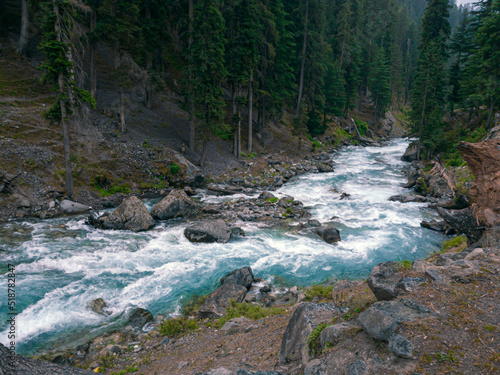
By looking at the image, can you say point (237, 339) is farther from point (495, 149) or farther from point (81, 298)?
point (495, 149)

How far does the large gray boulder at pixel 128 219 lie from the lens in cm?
1686

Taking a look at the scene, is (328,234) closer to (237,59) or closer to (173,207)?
(173,207)

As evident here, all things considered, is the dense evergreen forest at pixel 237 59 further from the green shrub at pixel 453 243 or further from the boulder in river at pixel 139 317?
the green shrub at pixel 453 243

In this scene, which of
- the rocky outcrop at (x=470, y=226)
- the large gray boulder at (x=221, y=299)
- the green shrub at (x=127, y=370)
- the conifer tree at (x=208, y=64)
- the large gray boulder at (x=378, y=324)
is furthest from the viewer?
the conifer tree at (x=208, y=64)

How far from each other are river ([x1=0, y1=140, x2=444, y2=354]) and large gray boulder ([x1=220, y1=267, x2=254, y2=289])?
727 millimetres

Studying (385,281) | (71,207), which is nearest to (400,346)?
(385,281)

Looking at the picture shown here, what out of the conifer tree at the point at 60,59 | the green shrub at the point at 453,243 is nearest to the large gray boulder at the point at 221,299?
the green shrub at the point at 453,243

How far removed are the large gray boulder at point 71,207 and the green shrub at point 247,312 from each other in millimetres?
13034

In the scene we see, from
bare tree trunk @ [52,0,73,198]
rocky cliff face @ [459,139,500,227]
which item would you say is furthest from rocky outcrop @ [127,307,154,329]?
rocky cliff face @ [459,139,500,227]

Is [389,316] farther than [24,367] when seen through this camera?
Yes

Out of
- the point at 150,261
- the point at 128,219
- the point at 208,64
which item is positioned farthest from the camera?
the point at 208,64

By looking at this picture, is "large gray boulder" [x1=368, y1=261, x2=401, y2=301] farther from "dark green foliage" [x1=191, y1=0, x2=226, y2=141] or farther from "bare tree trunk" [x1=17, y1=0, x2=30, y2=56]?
"bare tree trunk" [x1=17, y1=0, x2=30, y2=56]

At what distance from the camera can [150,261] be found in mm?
13789

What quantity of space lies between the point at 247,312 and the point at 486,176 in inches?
443
